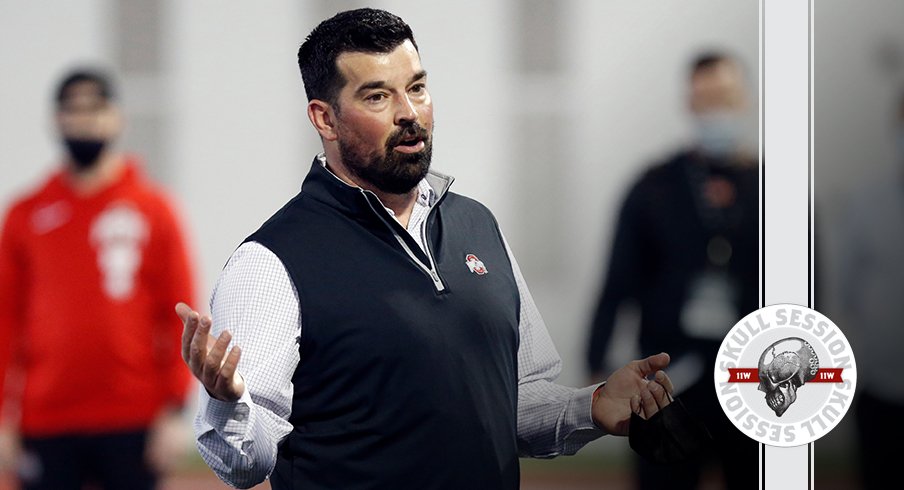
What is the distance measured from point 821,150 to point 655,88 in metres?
0.23

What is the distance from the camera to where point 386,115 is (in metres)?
1.24

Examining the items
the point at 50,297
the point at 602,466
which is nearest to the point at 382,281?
the point at 602,466

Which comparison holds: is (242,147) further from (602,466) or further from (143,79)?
(602,466)

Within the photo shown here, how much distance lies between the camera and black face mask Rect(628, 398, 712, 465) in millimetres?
1312

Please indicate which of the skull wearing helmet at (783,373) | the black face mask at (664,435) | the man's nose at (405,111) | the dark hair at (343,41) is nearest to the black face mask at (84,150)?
the dark hair at (343,41)

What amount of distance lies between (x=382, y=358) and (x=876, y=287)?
27.7 inches

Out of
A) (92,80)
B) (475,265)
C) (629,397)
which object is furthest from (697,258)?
(92,80)

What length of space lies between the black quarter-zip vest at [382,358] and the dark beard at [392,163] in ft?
0.12

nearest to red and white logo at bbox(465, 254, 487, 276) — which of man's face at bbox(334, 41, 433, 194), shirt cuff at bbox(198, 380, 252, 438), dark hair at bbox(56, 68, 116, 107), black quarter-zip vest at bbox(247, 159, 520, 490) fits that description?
black quarter-zip vest at bbox(247, 159, 520, 490)

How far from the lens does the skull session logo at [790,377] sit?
1.43 m

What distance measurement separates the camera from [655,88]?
1.46 metres

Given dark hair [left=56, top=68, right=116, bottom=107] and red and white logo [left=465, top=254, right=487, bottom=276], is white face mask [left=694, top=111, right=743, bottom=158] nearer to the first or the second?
red and white logo [left=465, top=254, right=487, bottom=276]

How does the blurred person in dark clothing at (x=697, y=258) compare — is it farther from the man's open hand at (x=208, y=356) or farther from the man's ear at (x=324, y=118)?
the man's open hand at (x=208, y=356)

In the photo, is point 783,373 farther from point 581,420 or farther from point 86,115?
point 86,115
